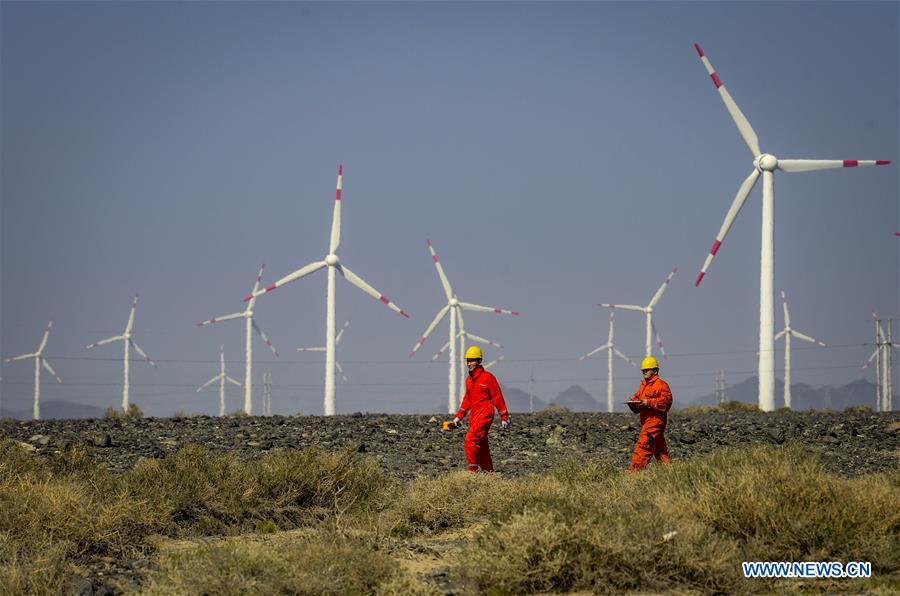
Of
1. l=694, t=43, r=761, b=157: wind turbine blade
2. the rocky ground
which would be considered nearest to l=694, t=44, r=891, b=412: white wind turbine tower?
l=694, t=43, r=761, b=157: wind turbine blade

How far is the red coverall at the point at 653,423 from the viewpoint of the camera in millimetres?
17625

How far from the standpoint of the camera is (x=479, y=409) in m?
18.7

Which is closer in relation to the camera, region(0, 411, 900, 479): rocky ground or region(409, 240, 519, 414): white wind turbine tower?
region(0, 411, 900, 479): rocky ground

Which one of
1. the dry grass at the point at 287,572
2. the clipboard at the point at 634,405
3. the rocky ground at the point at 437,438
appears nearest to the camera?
the dry grass at the point at 287,572

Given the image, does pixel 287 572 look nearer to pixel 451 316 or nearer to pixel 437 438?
pixel 437 438

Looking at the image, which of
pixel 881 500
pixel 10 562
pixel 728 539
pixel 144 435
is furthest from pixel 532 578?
pixel 144 435

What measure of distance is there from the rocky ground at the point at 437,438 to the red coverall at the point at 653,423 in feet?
11.8

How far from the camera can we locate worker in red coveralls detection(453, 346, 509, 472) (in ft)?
60.0

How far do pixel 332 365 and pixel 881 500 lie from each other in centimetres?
5785

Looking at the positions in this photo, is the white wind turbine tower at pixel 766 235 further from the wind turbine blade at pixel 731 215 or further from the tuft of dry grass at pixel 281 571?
the tuft of dry grass at pixel 281 571

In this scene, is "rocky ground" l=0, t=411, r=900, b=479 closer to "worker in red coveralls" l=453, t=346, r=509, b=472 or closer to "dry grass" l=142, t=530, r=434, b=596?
"worker in red coveralls" l=453, t=346, r=509, b=472

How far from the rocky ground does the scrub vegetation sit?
18.1ft

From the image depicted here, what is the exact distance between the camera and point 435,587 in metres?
10.6

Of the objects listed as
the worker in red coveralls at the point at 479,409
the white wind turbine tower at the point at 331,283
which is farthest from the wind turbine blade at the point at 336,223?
the worker in red coveralls at the point at 479,409
